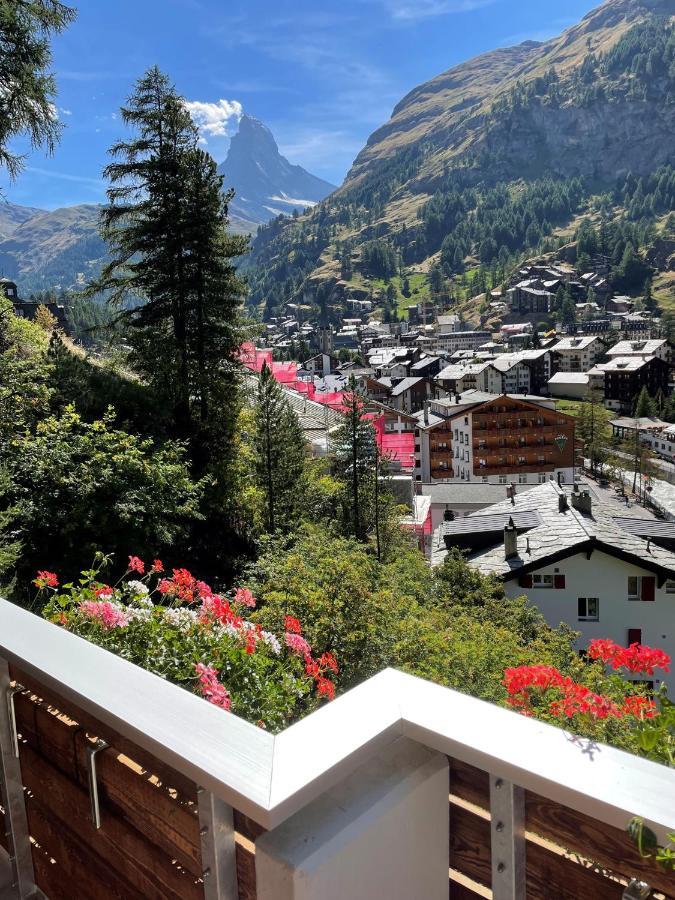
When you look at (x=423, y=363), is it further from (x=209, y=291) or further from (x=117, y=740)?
(x=117, y=740)

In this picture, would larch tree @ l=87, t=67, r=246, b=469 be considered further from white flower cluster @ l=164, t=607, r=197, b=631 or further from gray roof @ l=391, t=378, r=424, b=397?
gray roof @ l=391, t=378, r=424, b=397

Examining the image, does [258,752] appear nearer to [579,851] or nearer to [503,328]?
[579,851]

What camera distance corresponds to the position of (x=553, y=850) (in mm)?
1083

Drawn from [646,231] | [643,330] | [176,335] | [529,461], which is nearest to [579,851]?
[176,335]

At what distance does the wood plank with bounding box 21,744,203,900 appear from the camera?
1.37 meters

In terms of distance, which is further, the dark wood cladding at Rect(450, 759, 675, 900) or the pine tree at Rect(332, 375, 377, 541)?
the pine tree at Rect(332, 375, 377, 541)

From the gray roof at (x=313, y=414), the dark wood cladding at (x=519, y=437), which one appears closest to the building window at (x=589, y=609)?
the gray roof at (x=313, y=414)

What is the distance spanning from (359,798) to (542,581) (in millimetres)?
18877

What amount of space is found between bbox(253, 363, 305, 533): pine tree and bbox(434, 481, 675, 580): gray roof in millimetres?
5800

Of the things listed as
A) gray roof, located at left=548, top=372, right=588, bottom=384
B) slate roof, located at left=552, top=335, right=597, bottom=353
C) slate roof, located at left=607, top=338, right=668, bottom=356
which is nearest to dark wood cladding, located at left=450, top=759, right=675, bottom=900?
gray roof, located at left=548, top=372, right=588, bottom=384

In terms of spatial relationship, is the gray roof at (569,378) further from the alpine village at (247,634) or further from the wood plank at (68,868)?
the wood plank at (68,868)

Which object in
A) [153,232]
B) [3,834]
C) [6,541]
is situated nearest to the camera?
[3,834]

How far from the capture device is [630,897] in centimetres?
95

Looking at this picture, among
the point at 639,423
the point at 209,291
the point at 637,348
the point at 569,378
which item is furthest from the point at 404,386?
the point at 209,291
